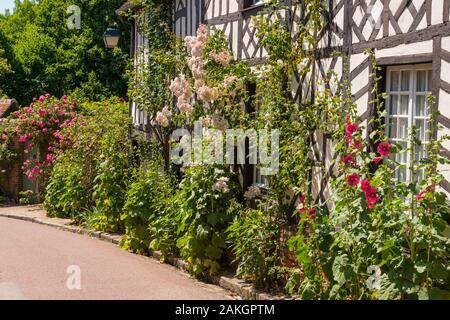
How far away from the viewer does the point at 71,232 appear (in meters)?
13.7

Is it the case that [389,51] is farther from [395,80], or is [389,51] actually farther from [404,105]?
[404,105]

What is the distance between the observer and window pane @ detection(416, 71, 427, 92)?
695cm

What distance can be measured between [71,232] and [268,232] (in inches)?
251

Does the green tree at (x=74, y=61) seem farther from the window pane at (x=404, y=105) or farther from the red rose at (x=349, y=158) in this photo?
the red rose at (x=349, y=158)

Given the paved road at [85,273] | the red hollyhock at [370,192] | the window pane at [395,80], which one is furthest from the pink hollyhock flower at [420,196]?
the paved road at [85,273]

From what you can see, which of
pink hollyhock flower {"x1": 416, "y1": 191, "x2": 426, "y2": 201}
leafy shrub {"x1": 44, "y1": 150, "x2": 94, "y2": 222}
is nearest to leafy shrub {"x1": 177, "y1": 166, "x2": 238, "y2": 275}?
pink hollyhock flower {"x1": 416, "y1": 191, "x2": 426, "y2": 201}

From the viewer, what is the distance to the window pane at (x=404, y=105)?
7156mm

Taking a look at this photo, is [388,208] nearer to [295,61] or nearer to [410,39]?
[410,39]

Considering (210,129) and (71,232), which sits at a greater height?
(210,129)
